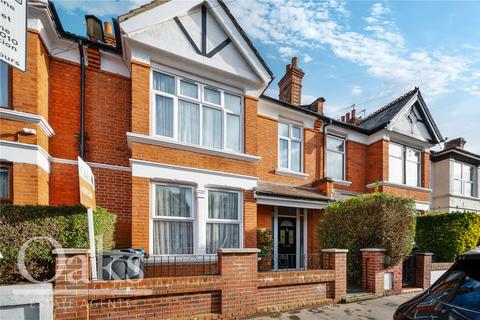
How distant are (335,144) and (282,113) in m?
3.40

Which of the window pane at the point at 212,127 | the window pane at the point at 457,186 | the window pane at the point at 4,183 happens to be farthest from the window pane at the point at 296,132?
the window pane at the point at 457,186

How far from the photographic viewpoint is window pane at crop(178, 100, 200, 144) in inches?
326

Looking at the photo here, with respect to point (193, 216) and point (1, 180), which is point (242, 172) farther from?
point (1, 180)

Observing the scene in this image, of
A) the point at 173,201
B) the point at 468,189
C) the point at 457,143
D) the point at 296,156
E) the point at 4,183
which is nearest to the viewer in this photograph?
the point at 4,183

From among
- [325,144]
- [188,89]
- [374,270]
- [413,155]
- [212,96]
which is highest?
[188,89]

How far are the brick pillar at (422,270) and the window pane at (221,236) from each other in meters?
5.43

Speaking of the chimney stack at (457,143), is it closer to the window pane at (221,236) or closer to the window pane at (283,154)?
the window pane at (283,154)

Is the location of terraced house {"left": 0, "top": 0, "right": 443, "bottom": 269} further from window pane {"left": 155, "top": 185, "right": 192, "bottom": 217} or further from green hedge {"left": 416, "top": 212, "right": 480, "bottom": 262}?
green hedge {"left": 416, "top": 212, "right": 480, "bottom": 262}

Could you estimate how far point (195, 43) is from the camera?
27.9 ft

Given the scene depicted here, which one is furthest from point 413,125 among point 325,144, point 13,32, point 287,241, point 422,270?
point 13,32

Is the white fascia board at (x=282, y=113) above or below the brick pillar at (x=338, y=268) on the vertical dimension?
above

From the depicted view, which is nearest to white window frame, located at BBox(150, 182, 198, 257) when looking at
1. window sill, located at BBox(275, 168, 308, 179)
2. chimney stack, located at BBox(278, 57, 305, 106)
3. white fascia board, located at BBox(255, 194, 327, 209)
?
white fascia board, located at BBox(255, 194, 327, 209)

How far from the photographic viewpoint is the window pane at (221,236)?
8.33 m

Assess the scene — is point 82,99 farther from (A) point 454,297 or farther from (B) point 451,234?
(B) point 451,234
